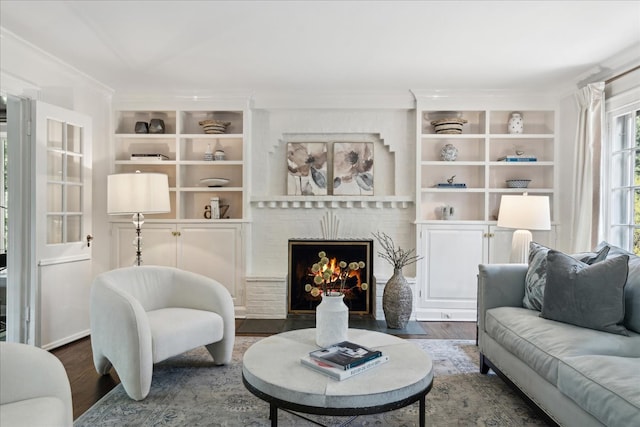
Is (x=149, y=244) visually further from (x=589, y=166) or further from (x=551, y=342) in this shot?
(x=589, y=166)

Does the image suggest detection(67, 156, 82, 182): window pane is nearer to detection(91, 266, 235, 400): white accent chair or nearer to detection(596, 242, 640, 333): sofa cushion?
detection(91, 266, 235, 400): white accent chair

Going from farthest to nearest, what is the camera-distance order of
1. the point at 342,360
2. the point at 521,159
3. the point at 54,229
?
the point at 521,159, the point at 54,229, the point at 342,360

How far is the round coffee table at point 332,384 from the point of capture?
170 centimetres

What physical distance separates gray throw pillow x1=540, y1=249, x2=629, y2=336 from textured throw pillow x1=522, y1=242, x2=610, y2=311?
0.61 feet

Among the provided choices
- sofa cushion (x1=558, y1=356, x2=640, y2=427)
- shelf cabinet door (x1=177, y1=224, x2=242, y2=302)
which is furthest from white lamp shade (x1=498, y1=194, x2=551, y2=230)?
shelf cabinet door (x1=177, y1=224, x2=242, y2=302)

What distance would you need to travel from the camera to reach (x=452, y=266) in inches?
174

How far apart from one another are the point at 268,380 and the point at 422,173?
337 cm

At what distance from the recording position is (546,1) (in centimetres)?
252

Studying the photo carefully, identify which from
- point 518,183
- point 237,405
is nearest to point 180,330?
point 237,405

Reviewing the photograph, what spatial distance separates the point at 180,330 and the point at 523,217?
286cm

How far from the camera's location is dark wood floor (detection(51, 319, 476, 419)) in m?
2.53

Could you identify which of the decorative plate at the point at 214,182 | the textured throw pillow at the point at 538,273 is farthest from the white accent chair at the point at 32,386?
the decorative plate at the point at 214,182

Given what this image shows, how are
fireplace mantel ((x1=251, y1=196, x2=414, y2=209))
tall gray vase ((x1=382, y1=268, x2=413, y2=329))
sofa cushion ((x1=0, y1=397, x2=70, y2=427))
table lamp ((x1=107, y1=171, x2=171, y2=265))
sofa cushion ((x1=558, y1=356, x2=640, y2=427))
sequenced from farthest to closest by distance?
fireplace mantel ((x1=251, y1=196, x2=414, y2=209)), tall gray vase ((x1=382, y1=268, x2=413, y2=329)), table lamp ((x1=107, y1=171, x2=171, y2=265)), sofa cushion ((x1=558, y1=356, x2=640, y2=427)), sofa cushion ((x1=0, y1=397, x2=70, y2=427))

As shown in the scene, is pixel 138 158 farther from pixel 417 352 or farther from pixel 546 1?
pixel 546 1
